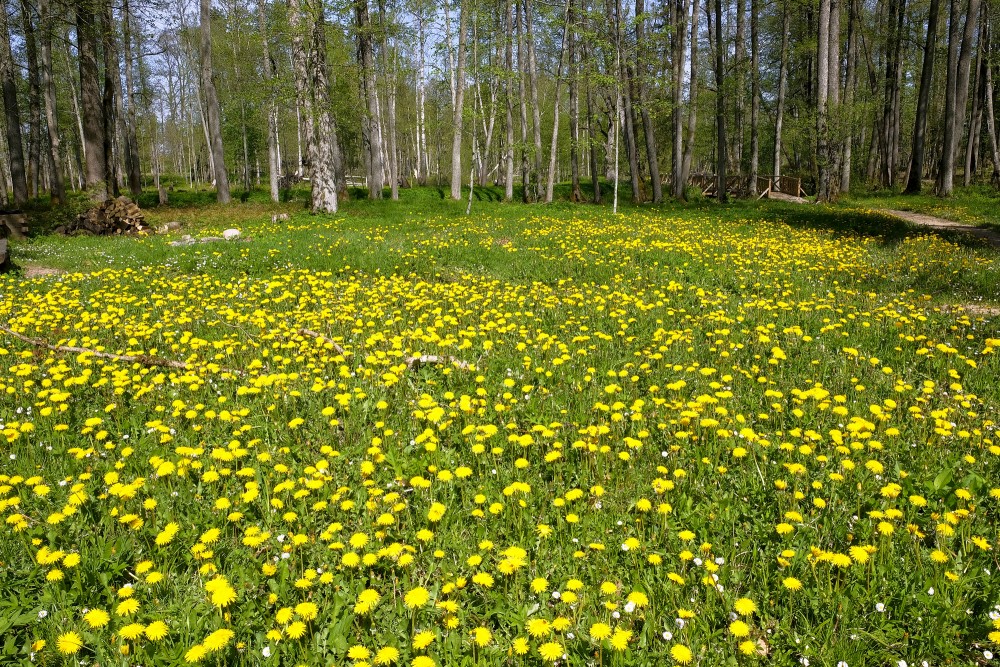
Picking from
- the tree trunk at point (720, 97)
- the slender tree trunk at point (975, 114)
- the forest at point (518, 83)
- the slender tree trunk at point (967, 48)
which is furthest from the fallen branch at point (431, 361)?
the slender tree trunk at point (975, 114)

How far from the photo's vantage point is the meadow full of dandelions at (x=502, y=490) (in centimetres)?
247

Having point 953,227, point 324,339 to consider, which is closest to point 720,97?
point 953,227

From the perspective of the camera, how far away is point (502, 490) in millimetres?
3555

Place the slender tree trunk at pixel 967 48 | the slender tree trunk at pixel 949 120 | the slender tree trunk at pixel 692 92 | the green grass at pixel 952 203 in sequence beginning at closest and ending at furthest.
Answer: the green grass at pixel 952 203 → the slender tree trunk at pixel 967 48 → the slender tree trunk at pixel 949 120 → the slender tree trunk at pixel 692 92

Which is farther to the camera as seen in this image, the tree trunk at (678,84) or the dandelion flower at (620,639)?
the tree trunk at (678,84)

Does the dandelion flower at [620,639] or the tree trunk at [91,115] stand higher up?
the tree trunk at [91,115]

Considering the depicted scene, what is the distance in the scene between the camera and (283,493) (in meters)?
3.56

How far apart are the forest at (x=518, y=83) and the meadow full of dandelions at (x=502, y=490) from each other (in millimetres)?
14189

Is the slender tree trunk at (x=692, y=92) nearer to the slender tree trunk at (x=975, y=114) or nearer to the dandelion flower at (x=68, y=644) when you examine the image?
the slender tree trunk at (x=975, y=114)

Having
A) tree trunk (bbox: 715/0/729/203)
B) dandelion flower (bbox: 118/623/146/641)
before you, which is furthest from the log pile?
tree trunk (bbox: 715/0/729/203)

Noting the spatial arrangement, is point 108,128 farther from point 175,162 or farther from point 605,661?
point 175,162

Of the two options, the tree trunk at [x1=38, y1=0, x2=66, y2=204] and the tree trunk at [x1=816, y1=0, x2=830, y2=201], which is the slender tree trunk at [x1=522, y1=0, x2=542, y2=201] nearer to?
the tree trunk at [x1=816, y1=0, x2=830, y2=201]

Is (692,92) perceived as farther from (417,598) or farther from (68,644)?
(68,644)

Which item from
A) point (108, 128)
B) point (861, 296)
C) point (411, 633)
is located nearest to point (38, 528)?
point (411, 633)
